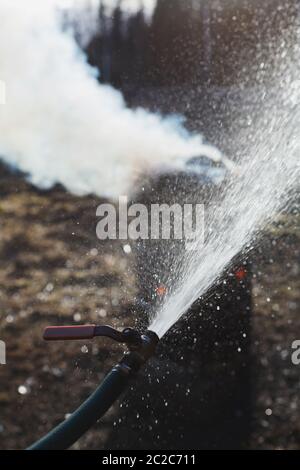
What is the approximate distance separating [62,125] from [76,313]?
2903mm

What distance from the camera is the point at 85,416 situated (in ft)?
4.97

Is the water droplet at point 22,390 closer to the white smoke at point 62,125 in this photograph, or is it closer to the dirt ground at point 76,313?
the dirt ground at point 76,313

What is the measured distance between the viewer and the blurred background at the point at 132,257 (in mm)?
2713

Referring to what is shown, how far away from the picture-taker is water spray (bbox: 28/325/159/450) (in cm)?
150

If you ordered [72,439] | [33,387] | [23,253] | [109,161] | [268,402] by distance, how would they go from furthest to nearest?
[109,161] < [23,253] < [33,387] < [268,402] < [72,439]

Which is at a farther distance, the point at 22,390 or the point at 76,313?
the point at 76,313

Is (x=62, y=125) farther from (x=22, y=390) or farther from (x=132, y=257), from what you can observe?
(x=22, y=390)

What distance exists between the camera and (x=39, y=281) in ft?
13.7

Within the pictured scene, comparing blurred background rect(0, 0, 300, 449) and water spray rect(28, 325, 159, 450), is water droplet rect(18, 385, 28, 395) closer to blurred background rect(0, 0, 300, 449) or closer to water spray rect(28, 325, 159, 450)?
blurred background rect(0, 0, 300, 449)

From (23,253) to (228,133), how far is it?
7.53 feet

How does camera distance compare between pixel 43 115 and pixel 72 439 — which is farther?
pixel 43 115

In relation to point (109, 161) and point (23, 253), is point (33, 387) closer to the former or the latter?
point (23, 253)

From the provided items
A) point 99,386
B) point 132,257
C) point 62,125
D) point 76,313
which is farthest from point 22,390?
point 62,125

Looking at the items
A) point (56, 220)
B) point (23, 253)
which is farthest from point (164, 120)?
point (23, 253)
